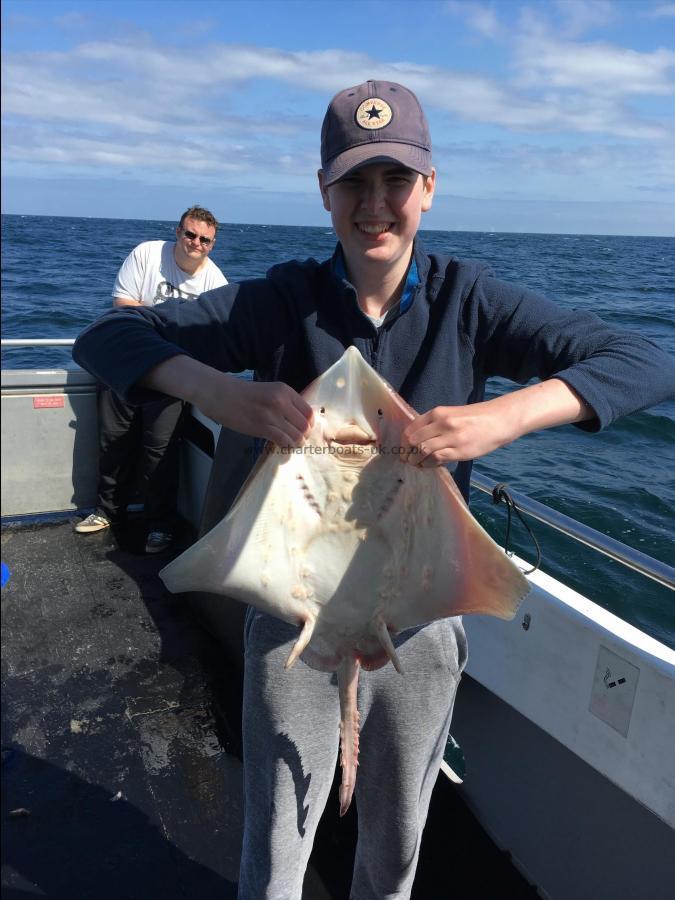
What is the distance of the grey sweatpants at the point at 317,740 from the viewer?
58.1 inches

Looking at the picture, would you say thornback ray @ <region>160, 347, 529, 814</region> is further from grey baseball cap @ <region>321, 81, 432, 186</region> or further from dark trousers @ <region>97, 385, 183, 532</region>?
dark trousers @ <region>97, 385, 183, 532</region>

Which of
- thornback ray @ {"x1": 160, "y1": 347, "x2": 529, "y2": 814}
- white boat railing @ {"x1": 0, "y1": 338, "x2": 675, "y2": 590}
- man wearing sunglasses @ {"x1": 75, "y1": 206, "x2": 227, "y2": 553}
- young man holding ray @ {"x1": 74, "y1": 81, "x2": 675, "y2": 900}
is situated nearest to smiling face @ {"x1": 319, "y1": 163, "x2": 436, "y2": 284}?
young man holding ray @ {"x1": 74, "y1": 81, "x2": 675, "y2": 900}

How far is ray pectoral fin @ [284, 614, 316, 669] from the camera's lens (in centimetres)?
129

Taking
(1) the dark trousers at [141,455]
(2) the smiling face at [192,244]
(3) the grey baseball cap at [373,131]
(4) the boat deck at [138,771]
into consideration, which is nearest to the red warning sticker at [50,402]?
(1) the dark trousers at [141,455]

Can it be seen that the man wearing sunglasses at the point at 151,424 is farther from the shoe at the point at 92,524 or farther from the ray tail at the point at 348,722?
the ray tail at the point at 348,722

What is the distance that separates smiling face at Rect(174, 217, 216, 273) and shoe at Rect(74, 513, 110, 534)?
5.80 ft

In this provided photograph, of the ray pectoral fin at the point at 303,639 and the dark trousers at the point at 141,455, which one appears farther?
the dark trousers at the point at 141,455

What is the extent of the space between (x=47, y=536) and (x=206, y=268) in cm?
210

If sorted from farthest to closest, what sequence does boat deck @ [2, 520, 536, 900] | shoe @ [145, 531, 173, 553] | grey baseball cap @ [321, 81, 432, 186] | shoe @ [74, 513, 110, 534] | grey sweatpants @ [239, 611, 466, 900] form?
shoe @ [74, 513, 110, 534], shoe @ [145, 531, 173, 553], boat deck @ [2, 520, 536, 900], grey sweatpants @ [239, 611, 466, 900], grey baseball cap @ [321, 81, 432, 186]

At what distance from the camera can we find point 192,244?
15.0ft

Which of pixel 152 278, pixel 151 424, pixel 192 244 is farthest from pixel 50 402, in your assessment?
pixel 192 244

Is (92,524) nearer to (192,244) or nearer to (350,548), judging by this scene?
(192,244)

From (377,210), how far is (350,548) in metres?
0.69

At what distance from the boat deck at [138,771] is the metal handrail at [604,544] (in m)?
1.13
